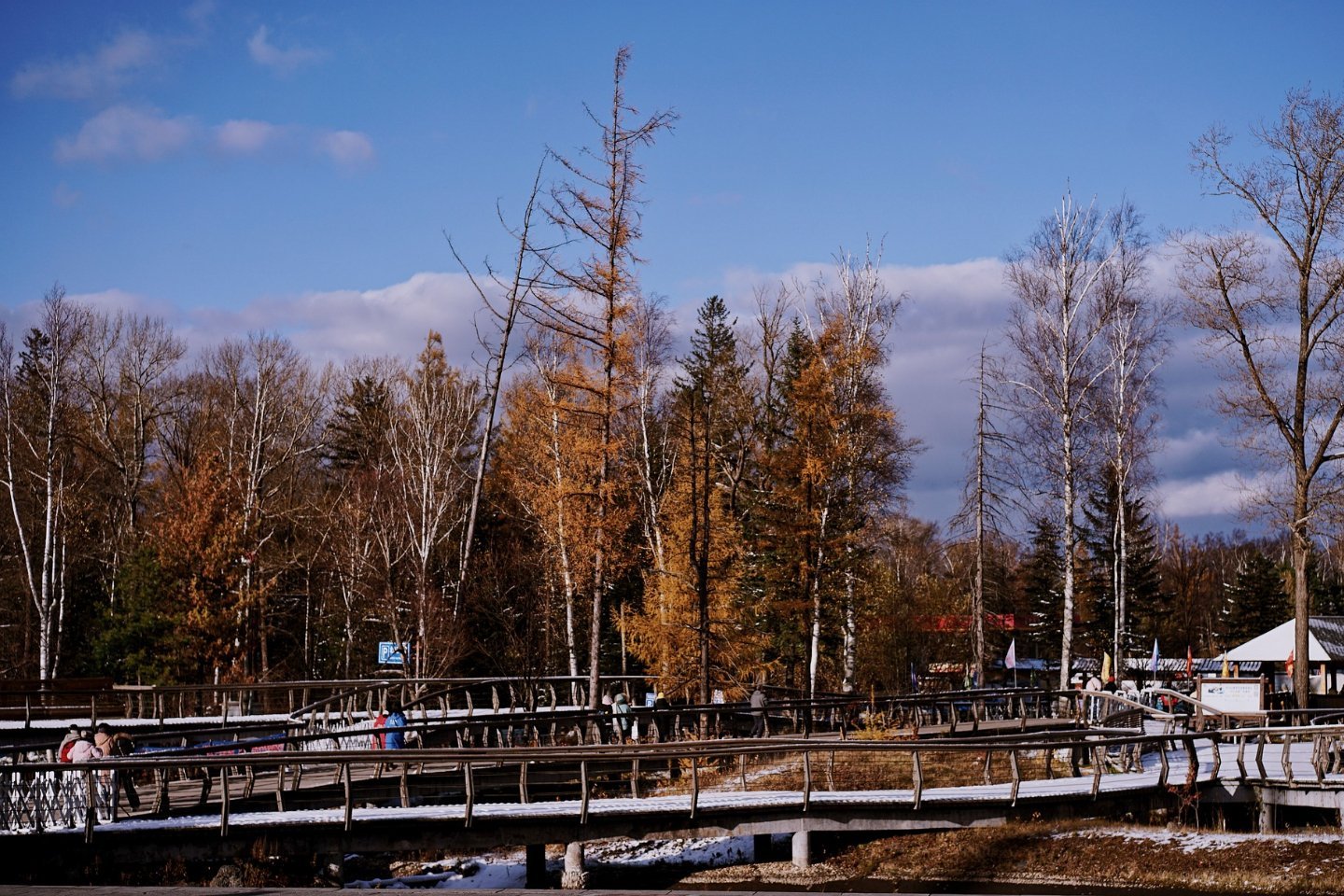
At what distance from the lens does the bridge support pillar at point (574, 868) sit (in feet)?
65.0

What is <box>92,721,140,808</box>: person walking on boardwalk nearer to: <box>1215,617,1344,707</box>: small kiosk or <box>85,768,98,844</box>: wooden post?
<box>85,768,98,844</box>: wooden post

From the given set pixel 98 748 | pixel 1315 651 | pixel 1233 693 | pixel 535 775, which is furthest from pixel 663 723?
pixel 1315 651

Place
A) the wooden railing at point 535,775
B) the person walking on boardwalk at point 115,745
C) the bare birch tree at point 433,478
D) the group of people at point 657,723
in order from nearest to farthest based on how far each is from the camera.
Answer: the wooden railing at point 535,775
the person walking on boardwalk at point 115,745
the group of people at point 657,723
the bare birch tree at point 433,478

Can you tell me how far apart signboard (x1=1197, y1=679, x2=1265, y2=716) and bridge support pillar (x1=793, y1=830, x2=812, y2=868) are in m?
23.5

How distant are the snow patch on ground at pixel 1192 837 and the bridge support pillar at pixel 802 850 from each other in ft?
12.1

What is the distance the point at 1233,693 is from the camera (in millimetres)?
40125

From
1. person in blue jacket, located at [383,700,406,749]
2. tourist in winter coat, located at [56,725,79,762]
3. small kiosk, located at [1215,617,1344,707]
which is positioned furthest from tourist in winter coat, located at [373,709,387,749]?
small kiosk, located at [1215,617,1344,707]

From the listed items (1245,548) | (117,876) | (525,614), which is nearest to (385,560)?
(525,614)

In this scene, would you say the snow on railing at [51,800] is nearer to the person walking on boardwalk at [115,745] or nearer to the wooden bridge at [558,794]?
the wooden bridge at [558,794]

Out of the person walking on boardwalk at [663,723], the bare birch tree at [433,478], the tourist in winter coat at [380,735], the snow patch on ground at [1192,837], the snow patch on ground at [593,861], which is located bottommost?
the snow patch on ground at [593,861]

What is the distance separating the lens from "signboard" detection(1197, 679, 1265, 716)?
3941cm

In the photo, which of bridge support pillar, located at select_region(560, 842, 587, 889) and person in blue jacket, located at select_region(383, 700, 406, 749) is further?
person in blue jacket, located at select_region(383, 700, 406, 749)

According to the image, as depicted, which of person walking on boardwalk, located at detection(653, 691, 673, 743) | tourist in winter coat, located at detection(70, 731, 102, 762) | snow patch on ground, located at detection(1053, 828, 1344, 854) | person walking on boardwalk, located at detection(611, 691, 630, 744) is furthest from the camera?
person walking on boardwalk, located at detection(653, 691, 673, 743)

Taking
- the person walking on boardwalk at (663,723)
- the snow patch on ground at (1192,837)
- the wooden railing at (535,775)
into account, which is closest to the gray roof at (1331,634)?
the wooden railing at (535,775)
